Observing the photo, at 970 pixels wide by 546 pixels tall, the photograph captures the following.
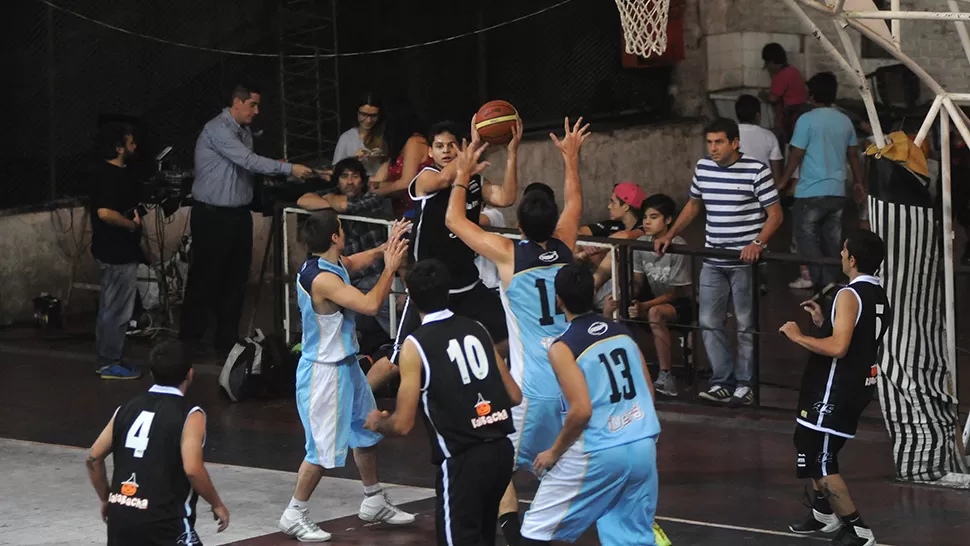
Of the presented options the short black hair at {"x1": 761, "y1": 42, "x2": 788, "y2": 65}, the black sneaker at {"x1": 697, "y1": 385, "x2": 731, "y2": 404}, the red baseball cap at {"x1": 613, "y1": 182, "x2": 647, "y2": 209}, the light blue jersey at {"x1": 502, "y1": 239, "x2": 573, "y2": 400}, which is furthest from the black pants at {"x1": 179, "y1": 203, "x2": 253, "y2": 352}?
the short black hair at {"x1": 761, "y1": 42, "x2": 788, "y2": 65}

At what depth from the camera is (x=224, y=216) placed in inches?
512

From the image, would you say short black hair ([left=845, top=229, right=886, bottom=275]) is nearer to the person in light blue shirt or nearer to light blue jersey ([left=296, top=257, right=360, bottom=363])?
light blue jersey ([left=296, top=257, right=360, bottom=363])

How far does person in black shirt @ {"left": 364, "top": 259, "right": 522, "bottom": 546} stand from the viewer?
635 centimetres

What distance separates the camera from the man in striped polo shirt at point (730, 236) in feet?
35.2

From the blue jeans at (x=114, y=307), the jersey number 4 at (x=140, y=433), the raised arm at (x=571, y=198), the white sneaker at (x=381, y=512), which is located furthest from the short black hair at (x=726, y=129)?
the jersey number 4 at (x=140, y=433)

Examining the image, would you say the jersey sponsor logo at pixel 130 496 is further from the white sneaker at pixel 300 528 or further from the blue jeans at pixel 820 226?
the blue jeans at pixel 820 226

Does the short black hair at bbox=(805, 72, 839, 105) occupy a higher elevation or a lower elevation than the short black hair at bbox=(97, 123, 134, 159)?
higher

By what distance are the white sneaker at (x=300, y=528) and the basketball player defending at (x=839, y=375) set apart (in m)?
2.50

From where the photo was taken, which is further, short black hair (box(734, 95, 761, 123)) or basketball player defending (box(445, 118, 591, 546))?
short black hair (box(734, 95, 761, 123))

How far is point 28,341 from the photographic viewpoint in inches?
555

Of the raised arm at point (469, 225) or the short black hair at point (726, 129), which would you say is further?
the short black hair at point (726, 129)

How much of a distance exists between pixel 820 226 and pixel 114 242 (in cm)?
623

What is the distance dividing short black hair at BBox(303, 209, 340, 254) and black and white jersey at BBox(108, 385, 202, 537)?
6.72 ft

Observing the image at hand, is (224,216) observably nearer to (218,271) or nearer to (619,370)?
(218,271)
